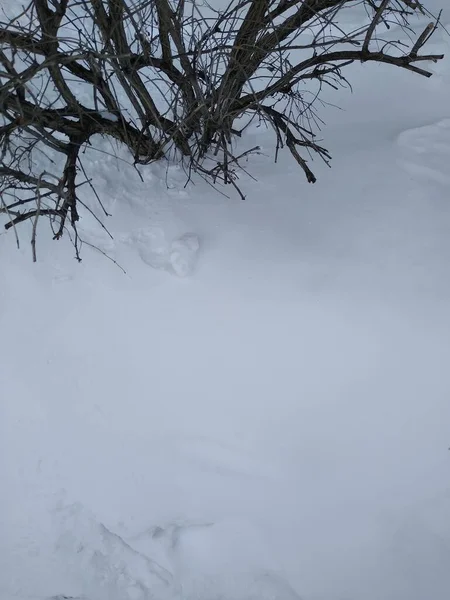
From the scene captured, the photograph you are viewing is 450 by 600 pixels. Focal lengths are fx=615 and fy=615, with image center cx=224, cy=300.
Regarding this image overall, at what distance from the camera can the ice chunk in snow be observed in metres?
2.28

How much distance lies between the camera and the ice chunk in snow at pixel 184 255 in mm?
2281

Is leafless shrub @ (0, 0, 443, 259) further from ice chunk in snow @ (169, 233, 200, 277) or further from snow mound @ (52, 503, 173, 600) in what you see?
snow mound @ (52, 503, 173, 600)

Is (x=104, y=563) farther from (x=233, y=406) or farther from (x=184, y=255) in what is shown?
(x=184, y=255)

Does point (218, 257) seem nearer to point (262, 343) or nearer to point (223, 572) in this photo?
point (262, 343)

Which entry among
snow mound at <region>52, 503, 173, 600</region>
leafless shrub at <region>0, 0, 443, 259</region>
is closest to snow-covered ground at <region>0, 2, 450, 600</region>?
snow mound at <region>52, 503, 173, 600</region>

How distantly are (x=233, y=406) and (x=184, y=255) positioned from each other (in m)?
0.59

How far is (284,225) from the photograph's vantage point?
2400 mm

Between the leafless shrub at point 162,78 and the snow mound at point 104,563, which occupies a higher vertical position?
the leafless shrub at point 162,78

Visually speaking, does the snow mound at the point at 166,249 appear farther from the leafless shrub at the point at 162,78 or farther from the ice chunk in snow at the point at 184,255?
the leafless shrub at the point at 162,78

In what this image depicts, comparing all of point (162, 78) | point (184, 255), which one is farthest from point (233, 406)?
point (162, 78)

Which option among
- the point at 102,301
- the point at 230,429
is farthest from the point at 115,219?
the point at 230,429

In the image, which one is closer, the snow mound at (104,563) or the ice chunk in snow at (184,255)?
the snow mound at (104,563)

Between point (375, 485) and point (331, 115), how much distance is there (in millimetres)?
1669

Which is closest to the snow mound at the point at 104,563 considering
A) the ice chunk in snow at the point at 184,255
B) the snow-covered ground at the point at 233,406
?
the snow-covered ground at the point at 233,406
